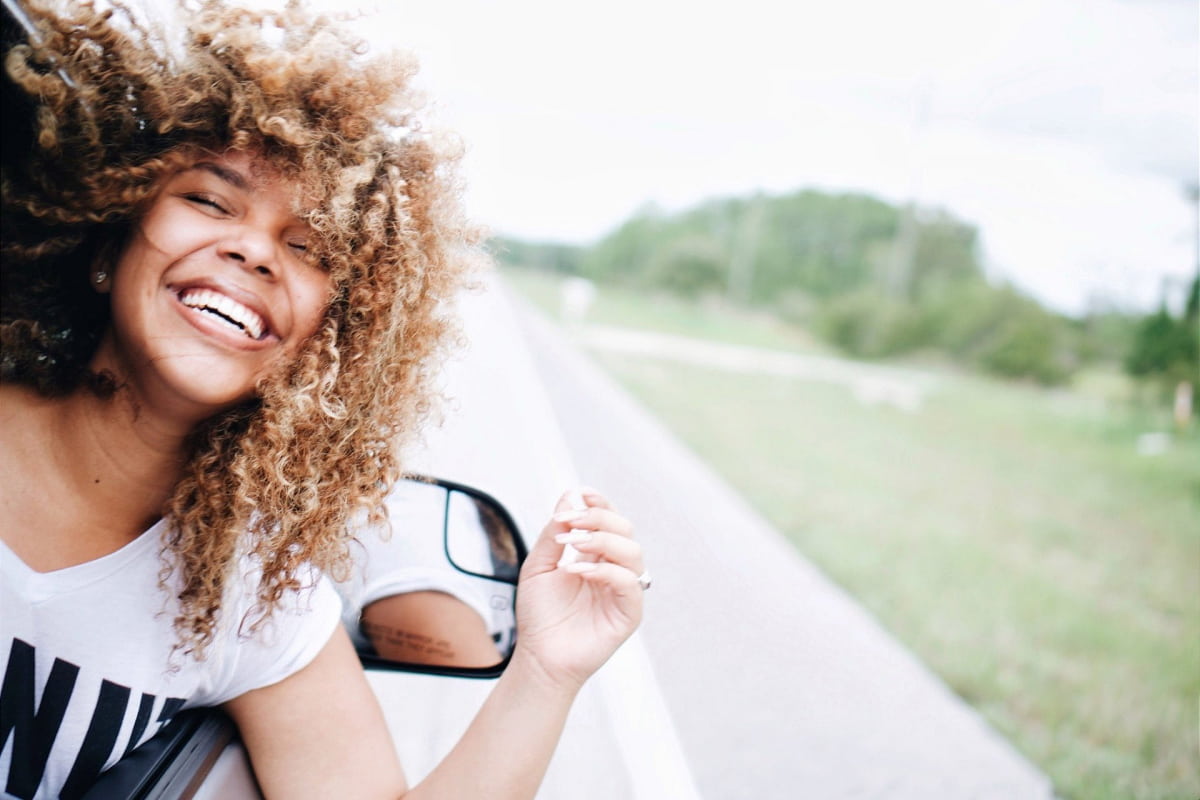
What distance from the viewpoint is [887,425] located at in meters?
16.4

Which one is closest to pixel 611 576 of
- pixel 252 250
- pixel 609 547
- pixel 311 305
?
pixel 609 547

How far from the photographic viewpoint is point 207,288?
54.7 inches

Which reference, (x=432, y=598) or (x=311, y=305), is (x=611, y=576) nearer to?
(x=432, y=598)

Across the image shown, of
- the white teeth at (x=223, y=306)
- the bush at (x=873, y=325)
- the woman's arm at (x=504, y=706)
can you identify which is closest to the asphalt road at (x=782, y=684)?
the woman's arm at (x=504, y=706)

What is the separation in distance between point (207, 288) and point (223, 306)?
4cm

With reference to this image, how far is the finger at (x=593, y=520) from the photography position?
1.54m

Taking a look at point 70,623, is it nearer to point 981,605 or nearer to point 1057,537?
point 981,605

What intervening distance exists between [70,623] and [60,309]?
1.68 ft

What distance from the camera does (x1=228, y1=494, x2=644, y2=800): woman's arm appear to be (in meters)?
1.51

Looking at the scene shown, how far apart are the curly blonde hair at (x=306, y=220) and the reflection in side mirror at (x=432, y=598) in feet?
0.48

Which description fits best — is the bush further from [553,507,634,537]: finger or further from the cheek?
the cheek

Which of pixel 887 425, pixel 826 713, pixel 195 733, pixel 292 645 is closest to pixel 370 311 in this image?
pixel 292 645

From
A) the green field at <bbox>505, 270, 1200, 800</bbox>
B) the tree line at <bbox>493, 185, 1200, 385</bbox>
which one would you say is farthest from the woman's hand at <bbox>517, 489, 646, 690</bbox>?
→ the tree line at <bbox>493, 185, 1200, 385</bbox>

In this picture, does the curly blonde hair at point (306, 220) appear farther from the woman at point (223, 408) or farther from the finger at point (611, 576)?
the finger at point (611, 576)
